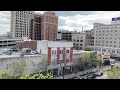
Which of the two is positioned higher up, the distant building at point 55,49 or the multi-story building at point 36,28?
the multi-story building at point 36,28

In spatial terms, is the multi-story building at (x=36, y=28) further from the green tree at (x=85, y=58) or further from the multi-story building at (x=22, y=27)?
the green tree at (x=85, y=58)

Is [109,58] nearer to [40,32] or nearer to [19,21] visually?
[40,32]

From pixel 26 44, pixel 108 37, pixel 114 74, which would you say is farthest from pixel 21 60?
pixel 108 37

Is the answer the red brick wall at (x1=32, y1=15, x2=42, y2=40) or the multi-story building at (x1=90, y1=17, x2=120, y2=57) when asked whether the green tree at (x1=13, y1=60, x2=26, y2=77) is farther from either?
the multi-story building at (x1=90, y1=17, x2=120, y2=57)

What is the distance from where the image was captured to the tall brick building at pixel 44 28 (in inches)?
150

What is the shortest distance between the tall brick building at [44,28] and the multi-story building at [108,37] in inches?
35.8

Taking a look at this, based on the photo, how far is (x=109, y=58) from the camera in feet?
13.3

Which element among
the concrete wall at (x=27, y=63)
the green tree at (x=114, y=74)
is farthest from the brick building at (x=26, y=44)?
the green tree at (x=114, y=74)

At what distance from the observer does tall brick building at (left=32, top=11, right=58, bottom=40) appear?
150 inches

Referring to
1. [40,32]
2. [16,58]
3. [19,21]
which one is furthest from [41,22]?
[16,58]

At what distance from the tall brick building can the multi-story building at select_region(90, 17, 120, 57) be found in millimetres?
908

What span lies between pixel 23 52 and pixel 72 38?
1116mm
